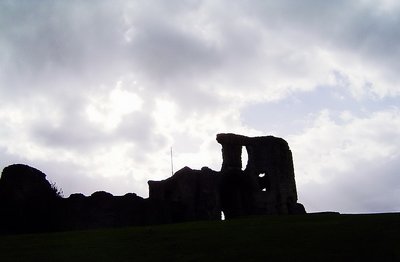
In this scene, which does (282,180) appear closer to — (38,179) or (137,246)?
(38,179)

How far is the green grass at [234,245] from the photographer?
1306cm

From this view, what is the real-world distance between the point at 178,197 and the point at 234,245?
28563 millimetres

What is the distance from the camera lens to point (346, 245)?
45.8 ft

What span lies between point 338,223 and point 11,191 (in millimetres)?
22210

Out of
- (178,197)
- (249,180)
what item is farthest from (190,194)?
(249,180)

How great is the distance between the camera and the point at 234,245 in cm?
1460

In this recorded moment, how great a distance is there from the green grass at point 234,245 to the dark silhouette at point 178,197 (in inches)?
595

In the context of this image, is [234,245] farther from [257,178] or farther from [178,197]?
[257,178]

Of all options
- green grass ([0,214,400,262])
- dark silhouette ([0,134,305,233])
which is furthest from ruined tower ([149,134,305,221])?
green grass ([0,214,400,262])

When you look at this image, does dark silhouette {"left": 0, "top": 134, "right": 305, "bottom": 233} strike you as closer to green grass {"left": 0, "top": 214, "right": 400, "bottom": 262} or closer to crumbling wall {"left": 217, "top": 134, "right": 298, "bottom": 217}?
crumbling wall {"left": 217, "top": 134, "right": 298, "bottom": 217}

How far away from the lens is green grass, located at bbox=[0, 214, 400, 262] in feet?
42.9

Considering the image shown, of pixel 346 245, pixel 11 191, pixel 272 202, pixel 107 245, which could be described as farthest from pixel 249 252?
pixel 272 202

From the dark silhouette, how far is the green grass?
15124 mm

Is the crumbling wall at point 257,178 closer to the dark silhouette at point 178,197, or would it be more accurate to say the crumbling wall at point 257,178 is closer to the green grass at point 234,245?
the dark silhouette at point 178,197
